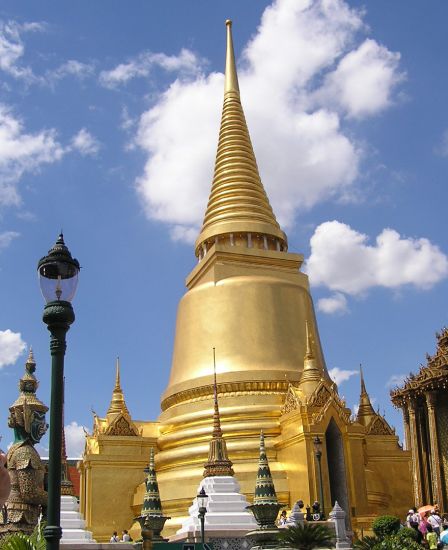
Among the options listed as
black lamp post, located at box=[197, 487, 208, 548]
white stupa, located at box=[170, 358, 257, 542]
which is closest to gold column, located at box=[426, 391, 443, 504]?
white stupa, located at box=[170, 358, 257, 542]

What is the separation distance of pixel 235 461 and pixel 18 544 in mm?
16635

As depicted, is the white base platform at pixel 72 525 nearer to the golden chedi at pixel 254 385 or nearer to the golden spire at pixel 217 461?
the golden chedi at pixel 254 385

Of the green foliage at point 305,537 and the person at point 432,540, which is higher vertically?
the green foliage at point 305,537

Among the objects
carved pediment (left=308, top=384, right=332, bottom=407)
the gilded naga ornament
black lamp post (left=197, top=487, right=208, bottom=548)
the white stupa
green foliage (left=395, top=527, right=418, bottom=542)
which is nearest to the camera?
green foliage (left=395, top=527, right=418, bottom=542)

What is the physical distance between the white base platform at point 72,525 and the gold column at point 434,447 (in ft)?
54.9

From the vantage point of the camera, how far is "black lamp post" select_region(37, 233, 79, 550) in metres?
5.56

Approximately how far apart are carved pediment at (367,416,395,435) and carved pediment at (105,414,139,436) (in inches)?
317

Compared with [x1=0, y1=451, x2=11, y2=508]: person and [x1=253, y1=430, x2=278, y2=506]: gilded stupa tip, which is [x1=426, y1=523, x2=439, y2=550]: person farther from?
[x1=0, y1=451, x2=11, y2=508]: person

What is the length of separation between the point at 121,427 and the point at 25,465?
6.56 metres

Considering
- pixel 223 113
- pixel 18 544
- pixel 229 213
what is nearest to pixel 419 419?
pixel 229 213

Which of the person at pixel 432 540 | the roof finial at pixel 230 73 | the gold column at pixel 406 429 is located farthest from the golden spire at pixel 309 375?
the roof finial at pixel 230 73

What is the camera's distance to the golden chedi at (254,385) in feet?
75.7

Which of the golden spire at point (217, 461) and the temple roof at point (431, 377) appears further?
the temple roof at point (431, 377)

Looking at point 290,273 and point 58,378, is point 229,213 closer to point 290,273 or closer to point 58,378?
point 290,273
